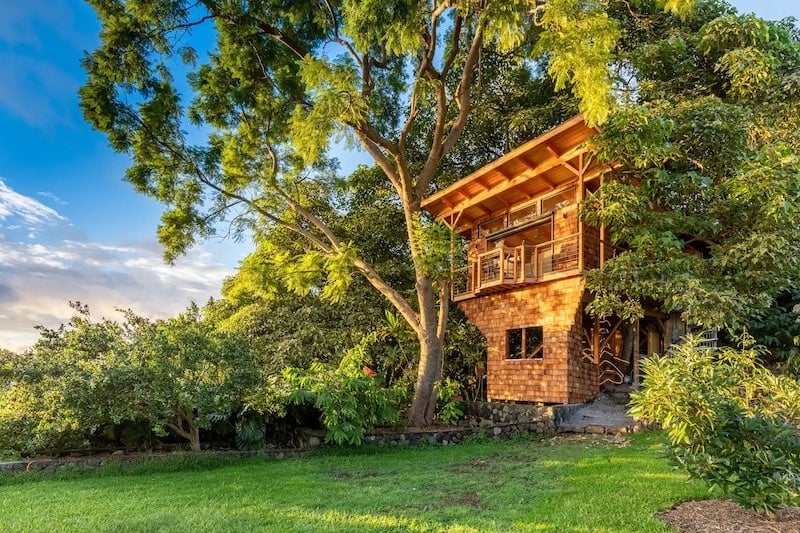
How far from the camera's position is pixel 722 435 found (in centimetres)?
441

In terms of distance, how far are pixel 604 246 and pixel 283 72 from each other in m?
8.84

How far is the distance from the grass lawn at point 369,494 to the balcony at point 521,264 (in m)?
4.76

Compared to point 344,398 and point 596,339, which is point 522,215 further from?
point 344,398

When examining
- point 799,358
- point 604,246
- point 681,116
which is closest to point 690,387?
point 604,246

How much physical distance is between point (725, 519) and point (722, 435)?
0.88 meters

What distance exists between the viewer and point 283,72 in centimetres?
1307

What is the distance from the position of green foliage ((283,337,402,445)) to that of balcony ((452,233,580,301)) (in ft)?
14.4

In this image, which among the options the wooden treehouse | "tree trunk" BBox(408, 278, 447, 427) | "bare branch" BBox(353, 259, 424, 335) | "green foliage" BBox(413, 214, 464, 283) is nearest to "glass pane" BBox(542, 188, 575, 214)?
the wooden treehouse

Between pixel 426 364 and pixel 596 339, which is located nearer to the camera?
pixel 426 364

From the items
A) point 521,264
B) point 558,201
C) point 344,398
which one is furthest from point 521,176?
point 344,398

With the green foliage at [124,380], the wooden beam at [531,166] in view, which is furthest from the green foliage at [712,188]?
the green foliage at [124,380]

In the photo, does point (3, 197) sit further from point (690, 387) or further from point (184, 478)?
point (690, 387)

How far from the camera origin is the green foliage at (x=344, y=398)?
30.1ft

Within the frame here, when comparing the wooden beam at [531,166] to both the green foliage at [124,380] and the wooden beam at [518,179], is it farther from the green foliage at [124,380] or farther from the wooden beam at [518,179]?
the green foliage at [124,380]
